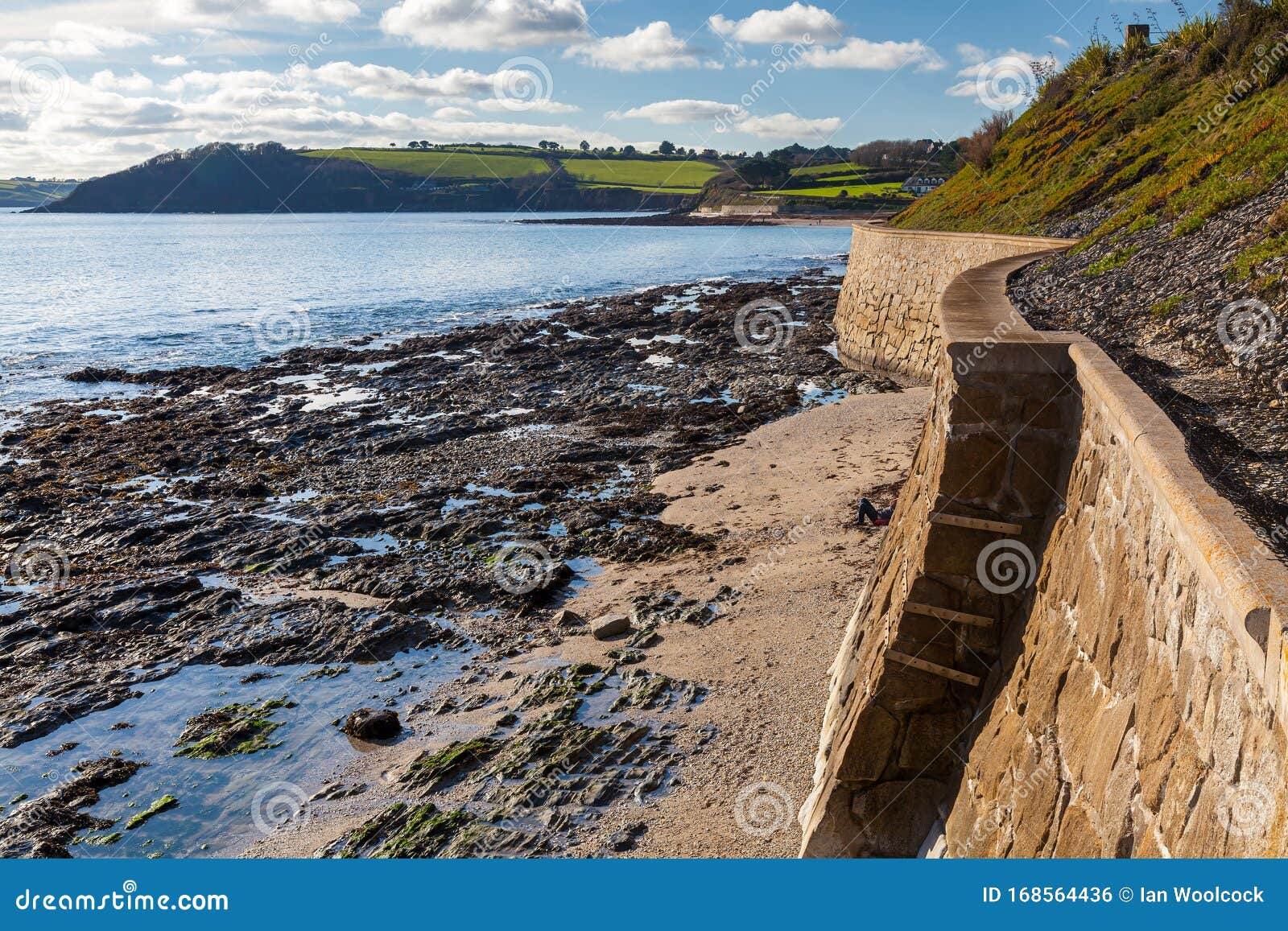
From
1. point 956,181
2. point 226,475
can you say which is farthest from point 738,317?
point 226,475

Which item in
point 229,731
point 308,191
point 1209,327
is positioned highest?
point 308,191

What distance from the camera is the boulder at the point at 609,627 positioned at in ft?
38.9

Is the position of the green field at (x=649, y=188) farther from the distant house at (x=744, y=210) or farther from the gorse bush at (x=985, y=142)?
the gorse bush at (x=985, y=142)

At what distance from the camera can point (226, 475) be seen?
19422mm

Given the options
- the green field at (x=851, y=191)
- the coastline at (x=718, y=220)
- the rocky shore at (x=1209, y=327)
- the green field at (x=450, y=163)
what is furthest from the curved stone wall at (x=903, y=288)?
the green field at (x=450, y=163)

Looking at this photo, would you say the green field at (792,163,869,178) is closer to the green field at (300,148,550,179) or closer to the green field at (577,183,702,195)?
the green field at (577,183,702,195)

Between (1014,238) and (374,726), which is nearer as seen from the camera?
(374,726)

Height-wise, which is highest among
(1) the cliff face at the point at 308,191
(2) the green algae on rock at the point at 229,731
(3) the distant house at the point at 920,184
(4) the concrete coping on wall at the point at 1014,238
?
(1) the cliff face at the point at 308,191

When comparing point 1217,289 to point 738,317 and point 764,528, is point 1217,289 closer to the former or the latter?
point 764,528

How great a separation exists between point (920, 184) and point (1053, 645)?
9879cm

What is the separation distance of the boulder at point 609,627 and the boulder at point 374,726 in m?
2.87

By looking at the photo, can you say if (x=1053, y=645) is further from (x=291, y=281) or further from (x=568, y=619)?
(x=291, y=281)

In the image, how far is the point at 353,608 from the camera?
13250 millimetres

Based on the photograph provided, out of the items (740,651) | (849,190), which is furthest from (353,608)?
(849,190)
